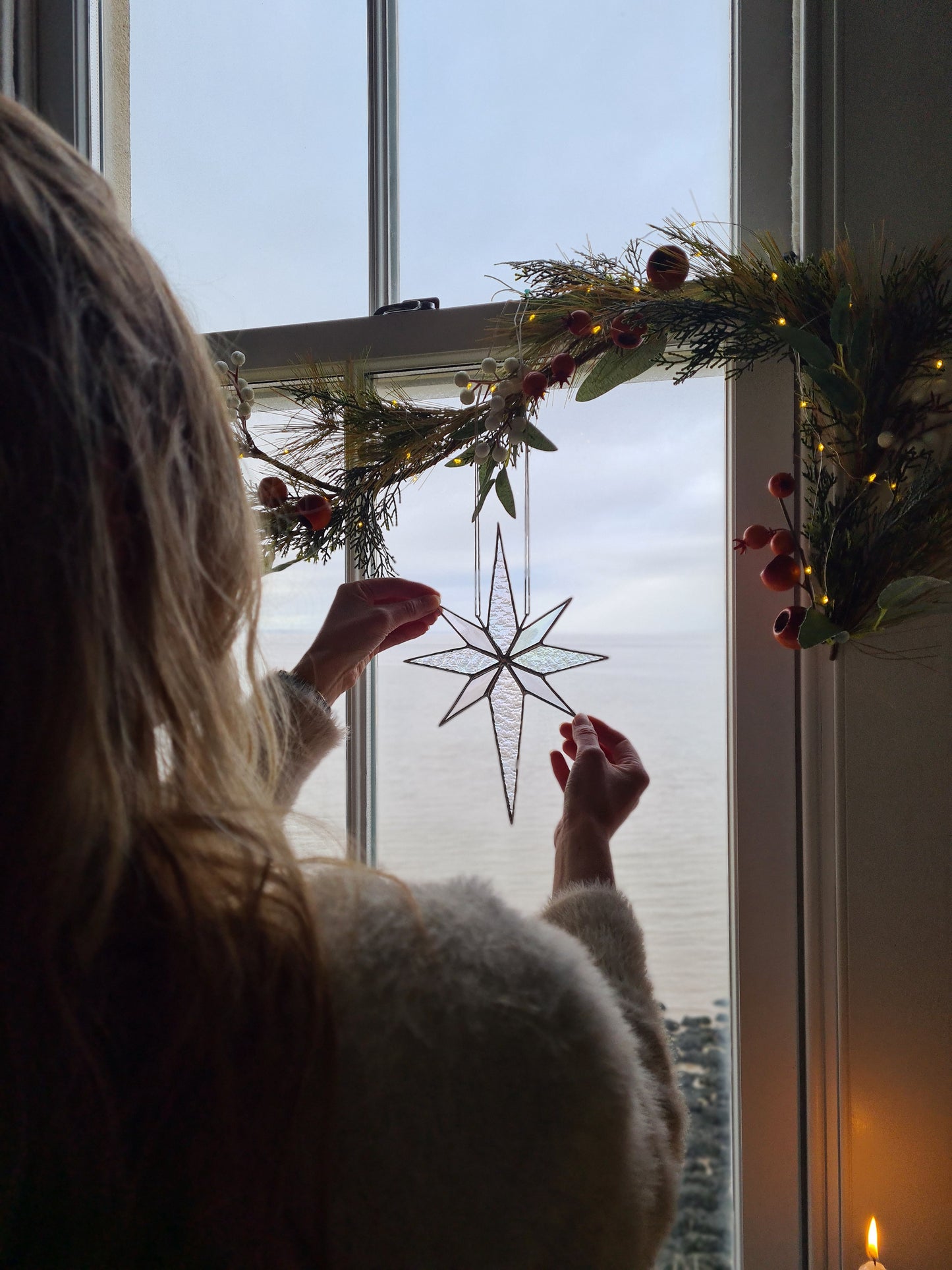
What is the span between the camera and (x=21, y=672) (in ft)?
1.23

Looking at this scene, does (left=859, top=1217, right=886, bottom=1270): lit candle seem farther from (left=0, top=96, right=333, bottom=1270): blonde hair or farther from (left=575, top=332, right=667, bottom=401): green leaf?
(left=575, top=332, right=667, bottom=401): green leaf

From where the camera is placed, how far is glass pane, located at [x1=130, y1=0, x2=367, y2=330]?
A: 3.58ft

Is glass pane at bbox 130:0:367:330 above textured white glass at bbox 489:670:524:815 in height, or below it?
above

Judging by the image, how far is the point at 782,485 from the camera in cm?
83

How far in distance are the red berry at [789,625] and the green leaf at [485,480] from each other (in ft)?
1.08

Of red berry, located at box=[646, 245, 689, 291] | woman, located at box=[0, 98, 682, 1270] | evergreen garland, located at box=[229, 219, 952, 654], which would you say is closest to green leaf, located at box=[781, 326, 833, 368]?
evergreen garland, located at box=[229, 219, 952, 654]

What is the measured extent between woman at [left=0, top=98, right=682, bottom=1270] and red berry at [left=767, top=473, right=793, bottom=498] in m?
0.57

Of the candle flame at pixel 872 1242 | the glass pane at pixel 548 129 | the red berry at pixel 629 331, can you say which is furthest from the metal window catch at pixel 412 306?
the candle flame at pixel 872 1242

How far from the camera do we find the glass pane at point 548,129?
0.96m

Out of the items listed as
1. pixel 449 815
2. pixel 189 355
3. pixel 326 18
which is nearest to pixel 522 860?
pixel 449 815

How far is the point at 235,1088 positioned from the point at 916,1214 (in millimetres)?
795

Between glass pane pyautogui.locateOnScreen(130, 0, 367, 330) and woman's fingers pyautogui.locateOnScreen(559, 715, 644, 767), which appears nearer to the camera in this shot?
woman's fingers pyautogui.locateOnScreen(559, 715, 644, 767)

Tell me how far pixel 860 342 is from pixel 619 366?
222 millimetres

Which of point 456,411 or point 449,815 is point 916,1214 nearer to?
point 449,815
